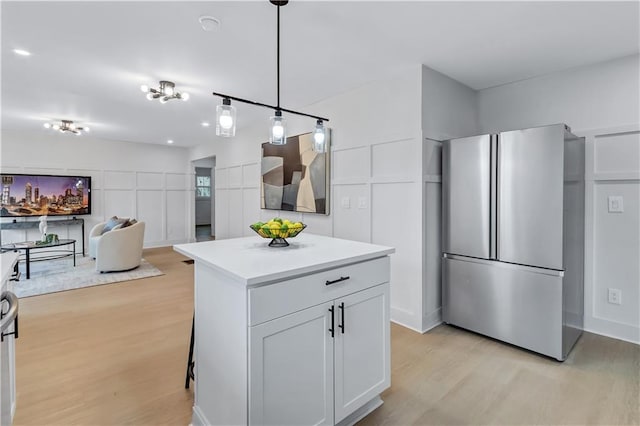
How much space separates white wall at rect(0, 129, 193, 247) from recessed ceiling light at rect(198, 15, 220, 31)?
18.4 ft

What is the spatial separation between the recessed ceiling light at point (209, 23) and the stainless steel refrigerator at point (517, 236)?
2146 mm

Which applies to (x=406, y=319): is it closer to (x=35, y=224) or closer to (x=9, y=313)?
(x=9, y=313)

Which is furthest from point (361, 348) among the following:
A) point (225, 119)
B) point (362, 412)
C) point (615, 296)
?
point (615, 296)

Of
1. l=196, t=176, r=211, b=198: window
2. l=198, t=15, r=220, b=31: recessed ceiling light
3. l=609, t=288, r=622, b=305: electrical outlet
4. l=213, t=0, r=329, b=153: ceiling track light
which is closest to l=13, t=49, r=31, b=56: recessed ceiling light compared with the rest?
l=198, t=15, r=220, b=31: recessed ceiling light

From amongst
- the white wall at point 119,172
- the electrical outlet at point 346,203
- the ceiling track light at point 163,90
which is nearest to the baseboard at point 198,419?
the electrical outlet at point 346,203

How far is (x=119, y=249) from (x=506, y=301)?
5174mm

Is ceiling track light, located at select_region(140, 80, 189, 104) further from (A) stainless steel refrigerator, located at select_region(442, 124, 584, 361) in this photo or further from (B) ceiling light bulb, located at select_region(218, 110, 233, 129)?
(A) stainless steel refrigerator, located at select_region(442, 124, 584, 361)

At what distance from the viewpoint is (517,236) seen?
8.30 ft

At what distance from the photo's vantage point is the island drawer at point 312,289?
126 centimetres

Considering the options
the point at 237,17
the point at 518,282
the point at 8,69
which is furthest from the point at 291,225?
the point at 8,69

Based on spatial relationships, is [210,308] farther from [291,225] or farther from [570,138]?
[570,138]

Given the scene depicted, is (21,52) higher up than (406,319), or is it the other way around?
(21,52)

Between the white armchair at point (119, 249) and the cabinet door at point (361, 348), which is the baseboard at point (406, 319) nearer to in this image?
the cabinet door at point (361, 348)

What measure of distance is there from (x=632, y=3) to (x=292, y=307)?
2.71 meters
